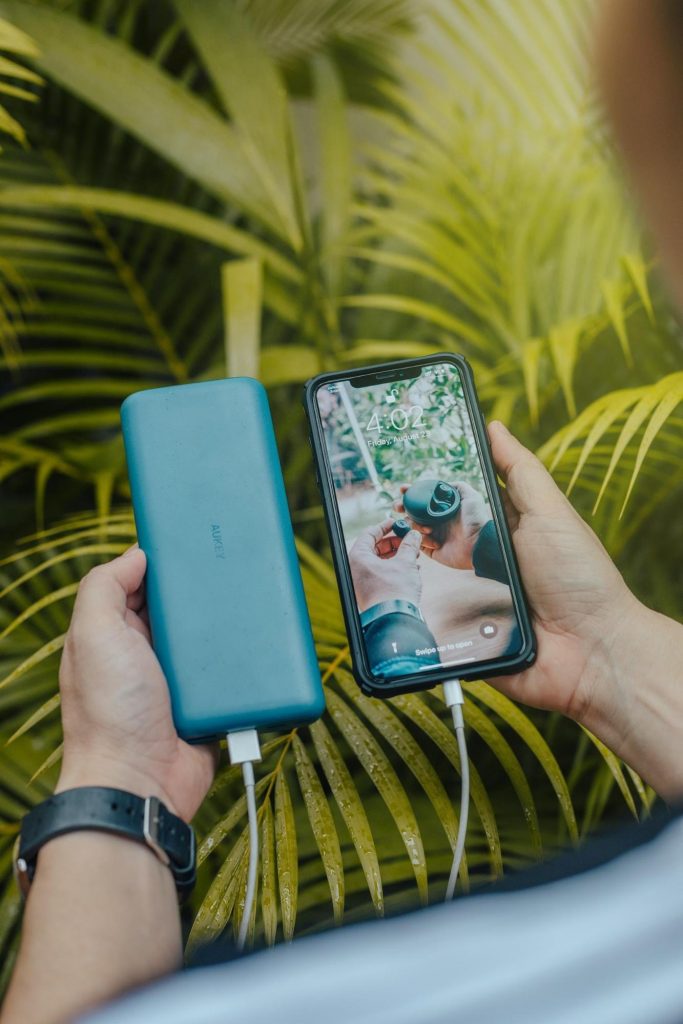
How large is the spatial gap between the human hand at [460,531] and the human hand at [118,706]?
0.23 metres

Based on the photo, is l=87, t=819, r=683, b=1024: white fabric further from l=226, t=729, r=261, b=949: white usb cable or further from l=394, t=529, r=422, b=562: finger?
l=394, t=529, r=422, b=562: finger

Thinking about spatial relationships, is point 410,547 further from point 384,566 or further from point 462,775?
point 462,775

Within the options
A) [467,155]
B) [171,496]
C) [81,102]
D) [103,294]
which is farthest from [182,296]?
[171,496]

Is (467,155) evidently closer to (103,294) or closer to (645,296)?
(645,296)

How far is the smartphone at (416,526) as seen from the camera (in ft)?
2.22

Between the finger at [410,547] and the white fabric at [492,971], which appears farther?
the finger at [410,547]

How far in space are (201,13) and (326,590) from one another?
2.28 feet

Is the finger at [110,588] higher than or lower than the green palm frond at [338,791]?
higher

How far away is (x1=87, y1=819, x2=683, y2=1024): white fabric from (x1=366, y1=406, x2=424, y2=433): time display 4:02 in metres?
0.42

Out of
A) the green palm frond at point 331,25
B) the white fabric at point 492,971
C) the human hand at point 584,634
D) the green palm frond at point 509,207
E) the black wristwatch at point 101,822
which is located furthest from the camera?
the green palm frond at point 331,25

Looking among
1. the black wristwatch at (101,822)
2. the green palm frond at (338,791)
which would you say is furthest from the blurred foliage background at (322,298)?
the black wristwatch at (101,822)

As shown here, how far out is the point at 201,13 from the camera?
97cm

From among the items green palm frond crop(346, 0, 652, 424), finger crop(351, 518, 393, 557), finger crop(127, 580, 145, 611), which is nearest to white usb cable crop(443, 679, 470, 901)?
finger crop(351, 518, 393, 557)

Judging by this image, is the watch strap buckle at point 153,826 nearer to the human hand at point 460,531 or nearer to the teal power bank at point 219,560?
the teal power bank at point 219,560
